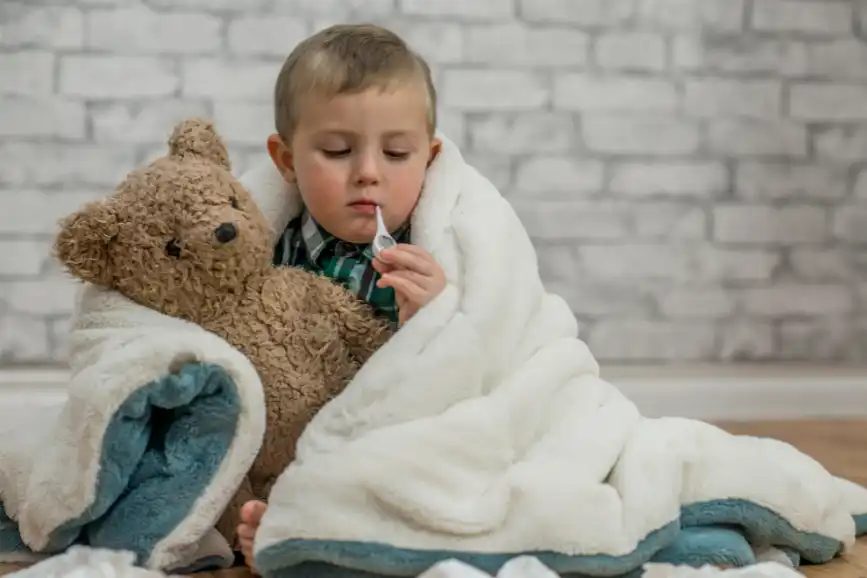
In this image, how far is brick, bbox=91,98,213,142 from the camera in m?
2.10

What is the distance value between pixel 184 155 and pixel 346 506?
485 mm

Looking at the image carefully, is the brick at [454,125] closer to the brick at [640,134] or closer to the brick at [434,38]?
A: the brick at [434,38]

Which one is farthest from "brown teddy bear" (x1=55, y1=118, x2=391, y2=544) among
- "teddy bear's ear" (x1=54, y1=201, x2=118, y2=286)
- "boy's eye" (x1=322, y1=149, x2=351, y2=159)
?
"boy's eye" (x1=322, y1=149, x2=351, y2=159)

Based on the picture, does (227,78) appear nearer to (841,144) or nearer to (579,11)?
(579,11)

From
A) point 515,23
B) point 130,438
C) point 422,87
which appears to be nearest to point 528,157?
point 515,23

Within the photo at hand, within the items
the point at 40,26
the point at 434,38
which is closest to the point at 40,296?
the point at 40,26

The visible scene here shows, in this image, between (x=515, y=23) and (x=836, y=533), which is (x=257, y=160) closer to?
Answer: (x=515, y=23)

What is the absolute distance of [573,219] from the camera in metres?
2.29

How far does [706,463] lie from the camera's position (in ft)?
3.87

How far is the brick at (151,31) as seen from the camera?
2.08 metres

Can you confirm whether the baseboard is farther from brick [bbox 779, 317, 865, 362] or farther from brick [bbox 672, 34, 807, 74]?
brick [bbox 672, 34, 807, 74]

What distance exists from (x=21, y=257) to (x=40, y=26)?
45 cm

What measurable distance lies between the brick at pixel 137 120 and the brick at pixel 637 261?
0.87 m

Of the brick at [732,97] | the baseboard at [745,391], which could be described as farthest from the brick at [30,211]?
the brick at [732,97]
